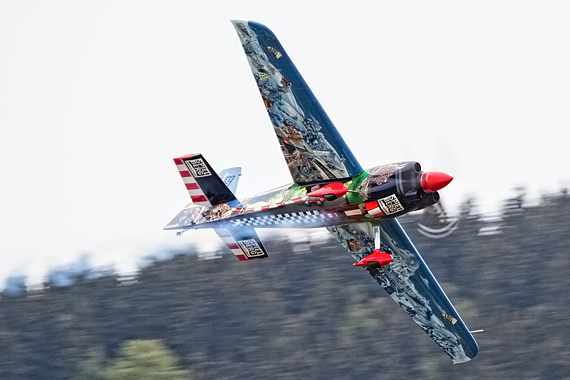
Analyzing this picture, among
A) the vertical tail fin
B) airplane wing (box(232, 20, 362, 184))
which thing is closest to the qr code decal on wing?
airplane wing (box(232, 20, 362, 184))

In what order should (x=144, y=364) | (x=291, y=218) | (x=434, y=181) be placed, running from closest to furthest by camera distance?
1. (x=434, y=181)
2. (x=291, y=218)
3. (x=144, y=364)

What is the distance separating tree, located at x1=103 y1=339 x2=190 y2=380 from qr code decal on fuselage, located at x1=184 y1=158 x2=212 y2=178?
23.6 metres

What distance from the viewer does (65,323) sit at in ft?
168

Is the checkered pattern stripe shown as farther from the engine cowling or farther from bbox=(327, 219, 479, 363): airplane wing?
bbox=(327, 219, 479, 363): airplane wing

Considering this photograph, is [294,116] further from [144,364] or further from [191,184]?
[144,364]

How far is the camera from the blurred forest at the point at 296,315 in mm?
46531

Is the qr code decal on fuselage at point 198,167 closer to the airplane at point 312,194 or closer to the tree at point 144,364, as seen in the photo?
the airplane at point 312,194

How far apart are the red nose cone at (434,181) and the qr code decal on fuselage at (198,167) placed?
5015mm

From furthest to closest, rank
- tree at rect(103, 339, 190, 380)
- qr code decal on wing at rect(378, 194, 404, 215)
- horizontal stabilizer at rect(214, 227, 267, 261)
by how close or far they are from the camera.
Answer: tree at rect(103, 339, 190, 380) < horizontal stabilizer at rect(214, 227, 267, 261) < qr code decal on wing at rect(378, 194, 404, 215)

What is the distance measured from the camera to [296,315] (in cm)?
4966

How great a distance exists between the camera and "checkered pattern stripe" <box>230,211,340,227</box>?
2150 cm

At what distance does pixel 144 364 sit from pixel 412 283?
2386 centimetres

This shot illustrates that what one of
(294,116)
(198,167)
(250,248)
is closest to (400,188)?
(294,116)

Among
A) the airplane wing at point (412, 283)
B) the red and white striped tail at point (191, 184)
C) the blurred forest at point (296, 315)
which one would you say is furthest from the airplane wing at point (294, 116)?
the blurred forest at point (296, 315)
